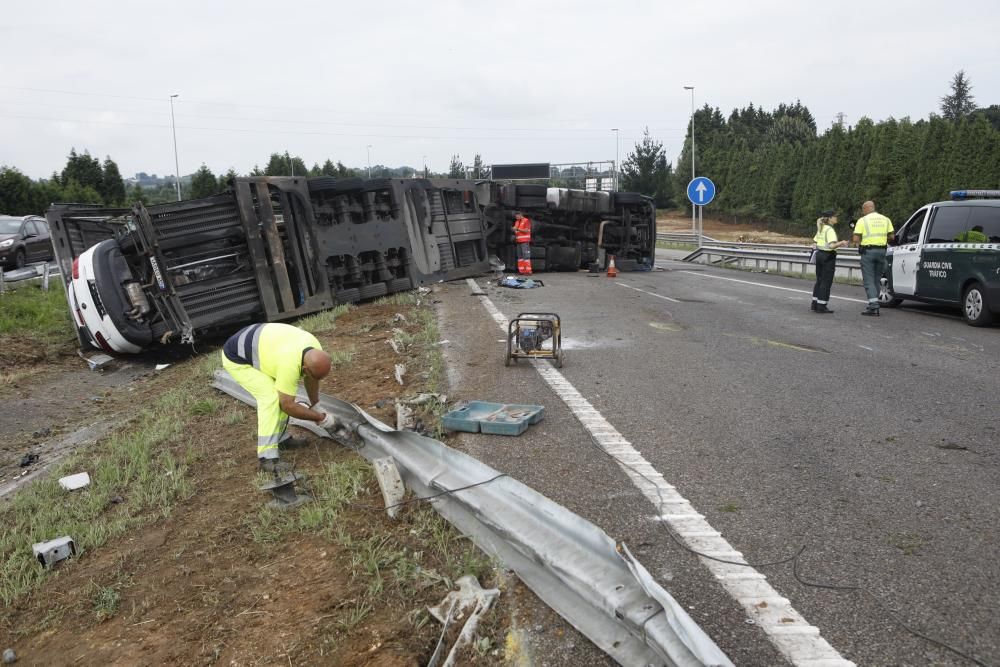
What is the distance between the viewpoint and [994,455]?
442 cm

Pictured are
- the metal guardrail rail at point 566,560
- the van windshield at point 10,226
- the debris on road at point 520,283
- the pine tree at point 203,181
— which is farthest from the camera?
the pine tree at point 203,181

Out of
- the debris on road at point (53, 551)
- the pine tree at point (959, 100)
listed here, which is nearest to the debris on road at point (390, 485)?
the debris on road at point (53, 551)

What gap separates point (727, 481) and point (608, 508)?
80cm

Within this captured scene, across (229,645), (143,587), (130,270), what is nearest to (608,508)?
(229,645)

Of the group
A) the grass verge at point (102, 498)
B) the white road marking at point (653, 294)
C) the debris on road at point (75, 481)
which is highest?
the grass verge at point (102, 498)

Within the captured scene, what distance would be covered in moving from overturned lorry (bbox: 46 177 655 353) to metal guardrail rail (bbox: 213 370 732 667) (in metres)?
7.23

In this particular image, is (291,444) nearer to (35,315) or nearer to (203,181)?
(35,315)

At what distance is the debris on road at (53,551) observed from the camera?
159 inches

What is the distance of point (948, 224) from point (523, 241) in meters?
8.94

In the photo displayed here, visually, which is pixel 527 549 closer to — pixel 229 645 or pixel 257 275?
pixel 229 645

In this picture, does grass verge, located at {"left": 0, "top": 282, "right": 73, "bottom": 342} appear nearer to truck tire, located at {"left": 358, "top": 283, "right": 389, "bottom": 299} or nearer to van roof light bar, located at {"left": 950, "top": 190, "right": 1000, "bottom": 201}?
truck tire, located at {"left": 358, "top": 283, "right": 389, "bottom": 299}

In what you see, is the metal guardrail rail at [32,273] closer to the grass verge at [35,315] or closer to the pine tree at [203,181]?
the grass verge at [35,315]

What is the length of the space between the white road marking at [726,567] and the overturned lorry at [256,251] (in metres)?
7.20

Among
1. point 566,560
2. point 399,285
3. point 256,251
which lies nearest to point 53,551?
point 566,560
